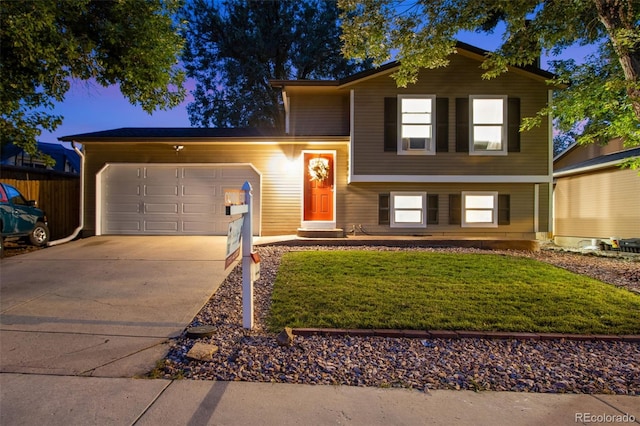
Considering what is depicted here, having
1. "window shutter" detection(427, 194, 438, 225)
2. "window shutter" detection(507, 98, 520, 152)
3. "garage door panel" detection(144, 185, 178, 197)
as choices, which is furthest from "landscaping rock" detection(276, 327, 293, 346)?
"window shutter" detection(507, 98, 520, 152)

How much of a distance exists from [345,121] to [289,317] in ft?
27.2

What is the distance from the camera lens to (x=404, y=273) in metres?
6.79

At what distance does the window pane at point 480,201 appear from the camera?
1133 cm

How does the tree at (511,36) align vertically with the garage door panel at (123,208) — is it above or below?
above

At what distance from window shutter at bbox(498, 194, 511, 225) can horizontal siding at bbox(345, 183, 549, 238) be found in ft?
0.29

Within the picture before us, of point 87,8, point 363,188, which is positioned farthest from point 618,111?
point 87,8

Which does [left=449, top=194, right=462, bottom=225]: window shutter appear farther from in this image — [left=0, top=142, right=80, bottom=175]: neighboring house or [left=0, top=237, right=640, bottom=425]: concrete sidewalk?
[left=0, top=142, right=80, bottom=175]: neighboring house

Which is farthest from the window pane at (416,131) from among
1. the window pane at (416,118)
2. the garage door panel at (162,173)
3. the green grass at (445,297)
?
the garage door panel at (162,173)

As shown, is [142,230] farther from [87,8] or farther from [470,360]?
[470,360]

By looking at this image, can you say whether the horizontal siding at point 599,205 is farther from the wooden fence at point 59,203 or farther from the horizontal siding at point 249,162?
the wooden fence at point 59,203

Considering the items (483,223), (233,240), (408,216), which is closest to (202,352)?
(233,240)

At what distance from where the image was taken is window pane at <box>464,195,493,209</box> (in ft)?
37.2

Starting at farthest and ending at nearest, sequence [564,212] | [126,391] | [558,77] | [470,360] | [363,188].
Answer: [564,212]
[363,188]
[558,77]
[470,360]
[126,391]

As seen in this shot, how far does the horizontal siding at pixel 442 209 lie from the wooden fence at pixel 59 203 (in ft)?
28.6
